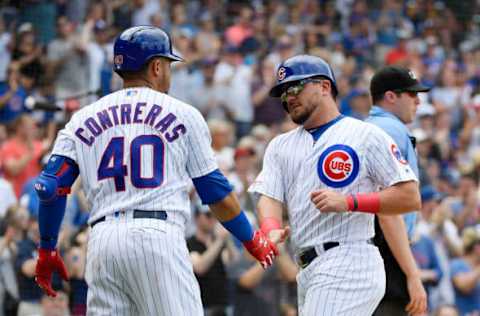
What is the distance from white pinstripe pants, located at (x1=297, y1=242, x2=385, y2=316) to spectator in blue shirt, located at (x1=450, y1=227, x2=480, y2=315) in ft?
18.1

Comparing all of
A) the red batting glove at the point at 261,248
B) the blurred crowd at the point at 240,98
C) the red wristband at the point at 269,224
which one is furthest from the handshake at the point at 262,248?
the blurred crowd at the point at 240,98

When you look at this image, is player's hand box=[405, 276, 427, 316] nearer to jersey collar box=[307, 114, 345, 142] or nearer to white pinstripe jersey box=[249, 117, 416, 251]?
white pinstripe jersey box=[249, 117, 416, 251]

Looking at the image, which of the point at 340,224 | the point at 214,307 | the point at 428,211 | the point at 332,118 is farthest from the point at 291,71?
the point at 428,211

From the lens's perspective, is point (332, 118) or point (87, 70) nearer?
point (332, 118)

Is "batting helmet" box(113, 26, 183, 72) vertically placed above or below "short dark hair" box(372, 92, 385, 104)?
above

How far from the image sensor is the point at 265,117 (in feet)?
41.4

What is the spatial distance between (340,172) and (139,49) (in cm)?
115

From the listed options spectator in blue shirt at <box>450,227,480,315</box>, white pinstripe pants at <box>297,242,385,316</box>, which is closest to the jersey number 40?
white pinstripe pants at <box>297,242,385,316</box>

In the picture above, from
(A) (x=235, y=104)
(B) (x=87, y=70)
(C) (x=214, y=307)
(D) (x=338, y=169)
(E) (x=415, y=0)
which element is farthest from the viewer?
(E) (x=415, y=0)

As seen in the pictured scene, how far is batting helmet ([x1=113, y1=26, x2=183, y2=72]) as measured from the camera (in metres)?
5.25

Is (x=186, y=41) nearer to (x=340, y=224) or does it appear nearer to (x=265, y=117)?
(x=265, y=117)

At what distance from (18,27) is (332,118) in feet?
22.7

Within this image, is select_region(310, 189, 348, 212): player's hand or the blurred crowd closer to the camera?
select_region(310, 189, 348, 212): player's hand

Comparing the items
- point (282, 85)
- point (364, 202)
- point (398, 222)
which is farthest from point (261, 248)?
point (398, 222)
